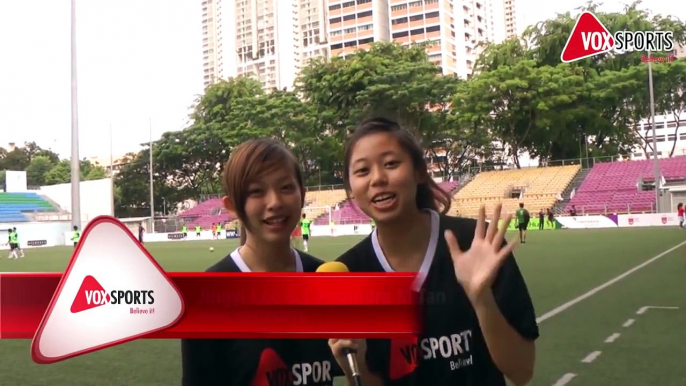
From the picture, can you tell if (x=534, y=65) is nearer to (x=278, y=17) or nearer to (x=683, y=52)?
(x=683, y=52)

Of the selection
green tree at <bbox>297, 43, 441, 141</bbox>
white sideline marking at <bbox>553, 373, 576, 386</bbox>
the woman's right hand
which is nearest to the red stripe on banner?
the woman's right hand

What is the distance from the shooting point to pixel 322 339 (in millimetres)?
957

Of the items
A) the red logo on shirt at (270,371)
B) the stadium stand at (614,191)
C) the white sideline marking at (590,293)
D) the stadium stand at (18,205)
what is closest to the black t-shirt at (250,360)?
the red logo on shirt at (270,371)

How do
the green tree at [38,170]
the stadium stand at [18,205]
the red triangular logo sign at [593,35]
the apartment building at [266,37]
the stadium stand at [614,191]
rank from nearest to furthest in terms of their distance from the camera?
the apartment building at [266,37]
the green tree at [38,170]
the stadium stand at [18,205]
the red triangular logo sign at [593,35]
the stadium stand at [614,191]

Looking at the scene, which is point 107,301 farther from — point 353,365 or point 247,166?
point 353,365

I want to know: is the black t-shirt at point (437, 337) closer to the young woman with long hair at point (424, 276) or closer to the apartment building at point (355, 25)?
the young woman with long hair at point (424, 276)

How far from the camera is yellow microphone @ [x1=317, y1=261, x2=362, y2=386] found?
88 centimetres

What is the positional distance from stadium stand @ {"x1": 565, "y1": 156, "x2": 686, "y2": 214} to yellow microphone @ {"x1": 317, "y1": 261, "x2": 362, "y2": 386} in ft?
49.0

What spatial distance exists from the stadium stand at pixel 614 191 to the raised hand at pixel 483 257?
49.0 feet

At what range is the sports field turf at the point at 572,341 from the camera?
2.44 metres

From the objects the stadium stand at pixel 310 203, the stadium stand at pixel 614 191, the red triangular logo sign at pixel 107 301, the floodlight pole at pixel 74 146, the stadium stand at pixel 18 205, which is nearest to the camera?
the red triangular logo sign at pixel 107 301

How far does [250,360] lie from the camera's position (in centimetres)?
99

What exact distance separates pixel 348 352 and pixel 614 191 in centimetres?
1673

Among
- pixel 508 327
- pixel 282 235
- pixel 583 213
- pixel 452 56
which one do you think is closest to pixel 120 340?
pixel 282 235
